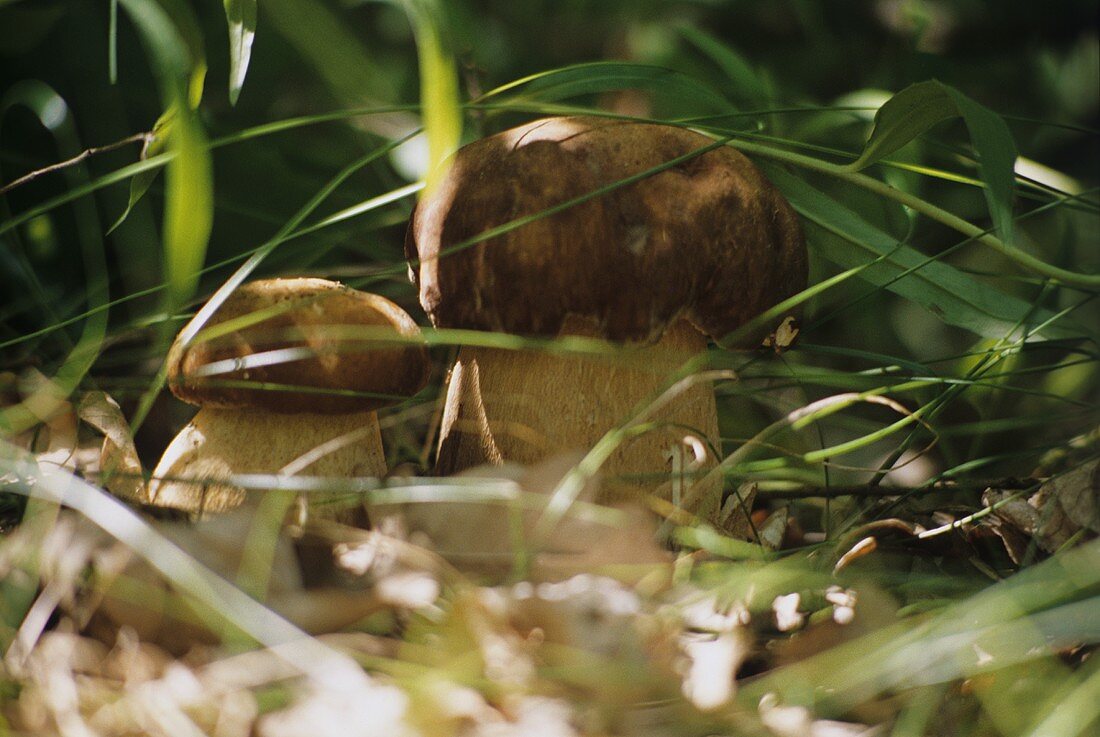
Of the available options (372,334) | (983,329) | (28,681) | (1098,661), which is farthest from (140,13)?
(983,329)

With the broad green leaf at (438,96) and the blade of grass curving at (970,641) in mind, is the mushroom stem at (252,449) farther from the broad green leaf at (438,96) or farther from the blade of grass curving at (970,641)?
the blade of grass curving at (970,641)

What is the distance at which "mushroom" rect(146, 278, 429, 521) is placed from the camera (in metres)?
1.18

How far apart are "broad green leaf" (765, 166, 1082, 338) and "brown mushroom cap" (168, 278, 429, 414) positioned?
2.00ft

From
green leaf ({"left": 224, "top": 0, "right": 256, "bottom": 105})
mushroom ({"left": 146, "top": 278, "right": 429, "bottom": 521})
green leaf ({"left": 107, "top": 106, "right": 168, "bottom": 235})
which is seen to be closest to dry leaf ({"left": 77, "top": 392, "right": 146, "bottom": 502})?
mushroom ({"left": 146, "top": 278, "right": 429, "bottom": 521})

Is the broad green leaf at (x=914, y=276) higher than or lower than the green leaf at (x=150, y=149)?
lower

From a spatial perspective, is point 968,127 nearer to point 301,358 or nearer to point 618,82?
point 618,82

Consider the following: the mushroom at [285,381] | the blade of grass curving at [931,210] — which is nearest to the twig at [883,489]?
the blade of grass curving at [931,210]

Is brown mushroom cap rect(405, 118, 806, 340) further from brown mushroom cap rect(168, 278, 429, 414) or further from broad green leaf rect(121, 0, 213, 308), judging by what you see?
broad green leaf rect(121, 0, 213, 308)

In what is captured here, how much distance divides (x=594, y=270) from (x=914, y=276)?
49cm

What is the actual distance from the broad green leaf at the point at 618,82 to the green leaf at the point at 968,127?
266 mm

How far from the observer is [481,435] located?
1.32 m

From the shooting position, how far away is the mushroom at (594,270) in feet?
3.87

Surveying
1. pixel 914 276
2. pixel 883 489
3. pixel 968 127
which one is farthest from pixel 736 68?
pixel 883 489

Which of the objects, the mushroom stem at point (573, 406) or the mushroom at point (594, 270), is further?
the mushroom stem at point (573, 406)
